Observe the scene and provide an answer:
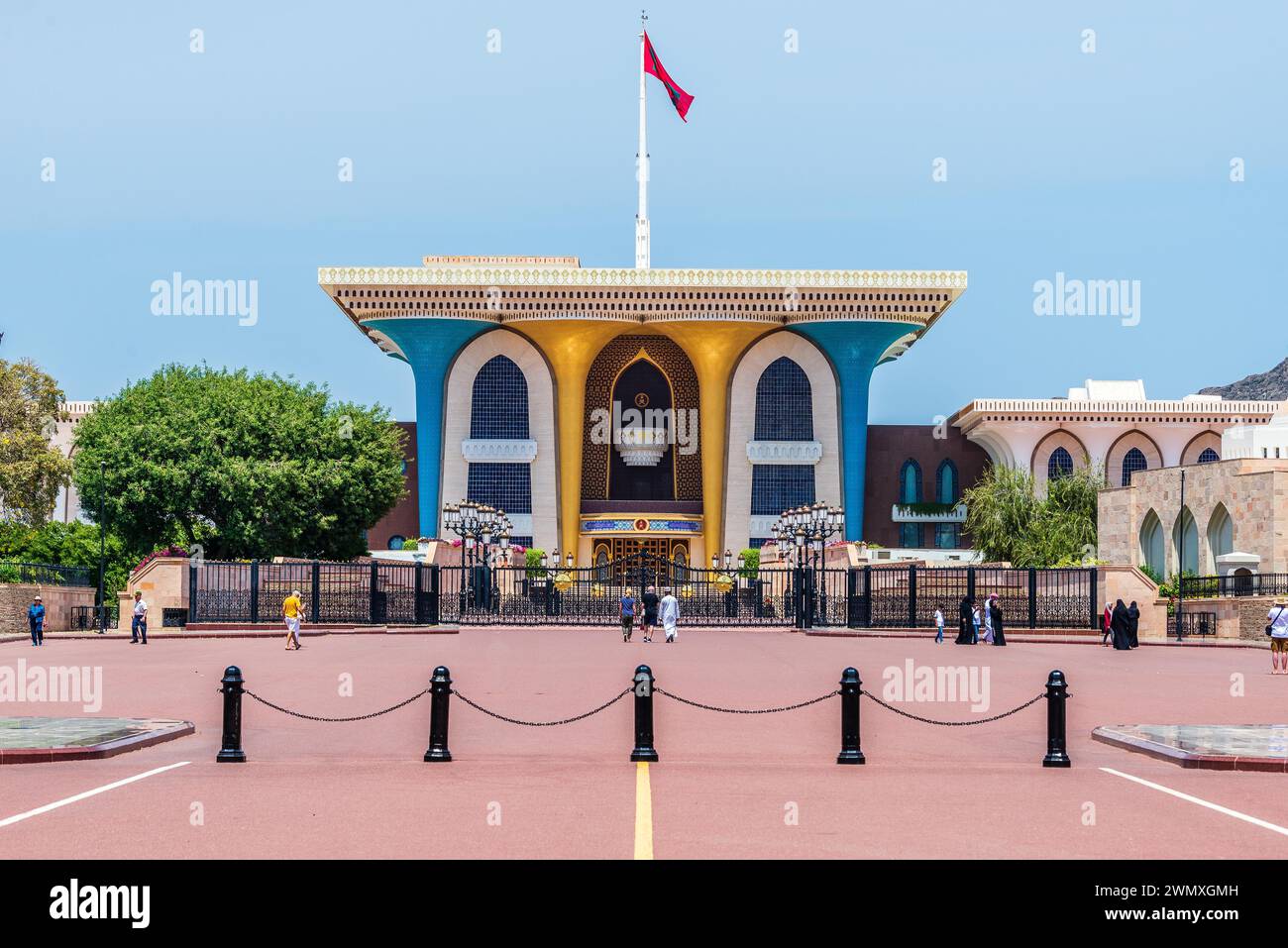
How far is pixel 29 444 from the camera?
60188 mm

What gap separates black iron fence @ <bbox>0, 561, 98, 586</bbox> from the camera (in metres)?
45.8

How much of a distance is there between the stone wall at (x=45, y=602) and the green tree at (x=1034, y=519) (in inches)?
1612

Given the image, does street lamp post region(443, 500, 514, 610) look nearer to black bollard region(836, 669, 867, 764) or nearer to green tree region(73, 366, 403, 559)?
green tree region(73, 366, 403, 559)

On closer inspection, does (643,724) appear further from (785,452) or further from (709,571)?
(785,452)

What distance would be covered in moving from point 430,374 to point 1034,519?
31.3 meters

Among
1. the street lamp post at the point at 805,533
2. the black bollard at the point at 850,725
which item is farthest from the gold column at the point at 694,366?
the black bollard at the point at 850,725

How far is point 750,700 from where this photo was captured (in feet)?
64.8

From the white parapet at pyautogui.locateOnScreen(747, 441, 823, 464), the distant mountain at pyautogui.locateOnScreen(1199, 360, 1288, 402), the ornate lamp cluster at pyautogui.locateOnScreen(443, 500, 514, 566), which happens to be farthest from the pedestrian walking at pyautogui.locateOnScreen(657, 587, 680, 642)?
the distant mountain at pyautogui.locateOnScreen(1199, 360, 1288, 402)

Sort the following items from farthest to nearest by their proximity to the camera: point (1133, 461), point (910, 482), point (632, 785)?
point (910, 482) → point (1133, 461) → point (632, 785)

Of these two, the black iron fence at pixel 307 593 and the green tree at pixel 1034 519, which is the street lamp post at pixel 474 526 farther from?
the green tree at pixel 1034 519

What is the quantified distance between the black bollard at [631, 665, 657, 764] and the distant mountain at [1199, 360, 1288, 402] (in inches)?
6941

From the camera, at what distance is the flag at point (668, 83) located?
7200 centimetres

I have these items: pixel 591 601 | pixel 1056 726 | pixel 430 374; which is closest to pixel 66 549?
pixel 430 374

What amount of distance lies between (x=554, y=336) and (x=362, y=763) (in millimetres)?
63841
